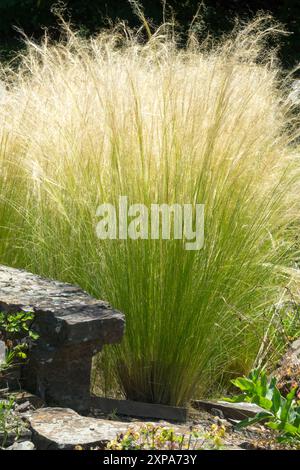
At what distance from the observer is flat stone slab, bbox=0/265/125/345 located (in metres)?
2.69

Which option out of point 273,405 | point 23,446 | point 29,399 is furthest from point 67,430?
point 273,405

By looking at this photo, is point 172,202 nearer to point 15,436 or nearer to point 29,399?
point 29,399

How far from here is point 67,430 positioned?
2.46m

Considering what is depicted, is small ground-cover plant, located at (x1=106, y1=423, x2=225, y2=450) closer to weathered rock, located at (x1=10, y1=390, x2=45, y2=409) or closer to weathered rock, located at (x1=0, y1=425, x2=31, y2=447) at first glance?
weathered rock, located at (x1=0, y1=425, x2=31, y2=447)

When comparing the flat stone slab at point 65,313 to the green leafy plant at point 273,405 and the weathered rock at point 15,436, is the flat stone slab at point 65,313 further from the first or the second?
the green leafy plant at point 273,405

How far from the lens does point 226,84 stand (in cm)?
321

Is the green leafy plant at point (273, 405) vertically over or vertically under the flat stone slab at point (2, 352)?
under

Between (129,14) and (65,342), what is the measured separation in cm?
848

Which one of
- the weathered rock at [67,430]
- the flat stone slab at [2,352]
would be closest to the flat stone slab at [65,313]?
the flat stone slab at [2,352]

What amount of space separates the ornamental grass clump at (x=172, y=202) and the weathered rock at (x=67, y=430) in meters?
0.62

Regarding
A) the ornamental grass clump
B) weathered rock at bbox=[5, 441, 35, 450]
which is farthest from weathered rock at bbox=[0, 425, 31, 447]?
the ornamental grass clump

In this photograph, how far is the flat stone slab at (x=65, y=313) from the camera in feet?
8.83

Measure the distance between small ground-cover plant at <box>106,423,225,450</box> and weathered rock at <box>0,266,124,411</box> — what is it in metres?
0.40
